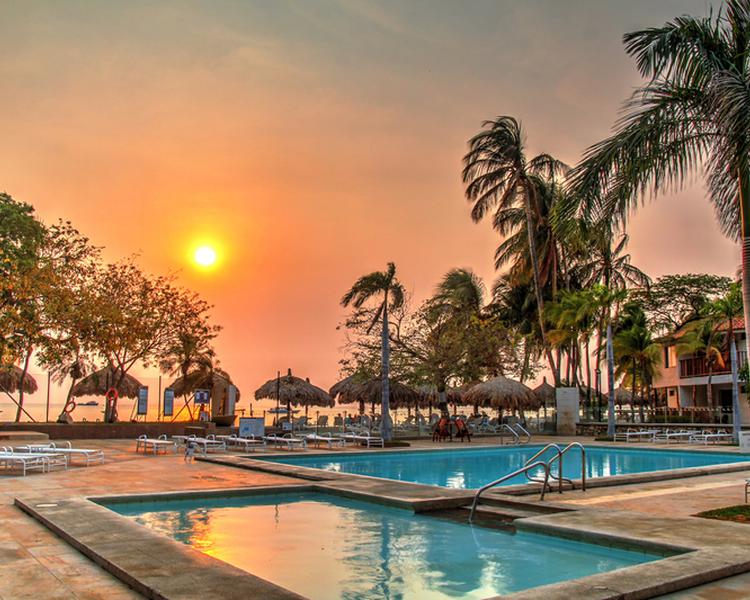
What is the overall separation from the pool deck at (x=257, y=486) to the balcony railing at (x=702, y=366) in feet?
92.0

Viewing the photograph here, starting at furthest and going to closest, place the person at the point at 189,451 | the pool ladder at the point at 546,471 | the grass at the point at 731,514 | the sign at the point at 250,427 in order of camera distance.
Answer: the sign at the point at 250,427 → the person at the point at 189,451 → the pool ladder at the point at 546,471 → the grass at the point at 731,514

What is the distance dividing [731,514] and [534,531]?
8.15 feet

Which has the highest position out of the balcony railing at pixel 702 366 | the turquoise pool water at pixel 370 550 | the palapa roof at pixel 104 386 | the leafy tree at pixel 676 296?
the leafy tree at pixel 676 296

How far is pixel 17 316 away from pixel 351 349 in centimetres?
1322

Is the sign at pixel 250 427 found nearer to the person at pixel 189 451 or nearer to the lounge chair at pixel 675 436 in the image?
the person at pixel 189 451

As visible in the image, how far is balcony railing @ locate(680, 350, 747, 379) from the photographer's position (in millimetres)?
38781

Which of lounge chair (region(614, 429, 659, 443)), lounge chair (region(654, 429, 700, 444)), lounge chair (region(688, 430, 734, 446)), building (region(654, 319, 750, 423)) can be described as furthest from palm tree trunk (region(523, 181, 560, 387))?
lounge chair (region(688, 430, 734, 446))

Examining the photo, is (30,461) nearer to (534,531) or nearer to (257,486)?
(257,486)

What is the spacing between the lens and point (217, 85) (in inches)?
664

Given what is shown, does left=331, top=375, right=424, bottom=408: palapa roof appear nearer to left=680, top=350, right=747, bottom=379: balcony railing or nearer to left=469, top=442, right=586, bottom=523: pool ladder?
left=469, top=442, right=586, bottom=523: pool ladder

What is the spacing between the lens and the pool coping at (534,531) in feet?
16.2

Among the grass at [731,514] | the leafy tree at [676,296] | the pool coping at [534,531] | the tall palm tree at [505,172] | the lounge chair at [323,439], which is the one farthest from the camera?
the leafy tree at [676,296]

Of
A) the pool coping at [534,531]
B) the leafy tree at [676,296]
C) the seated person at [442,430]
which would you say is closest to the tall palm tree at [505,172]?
the seated person at [442,430]

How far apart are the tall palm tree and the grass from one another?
2640 cm
